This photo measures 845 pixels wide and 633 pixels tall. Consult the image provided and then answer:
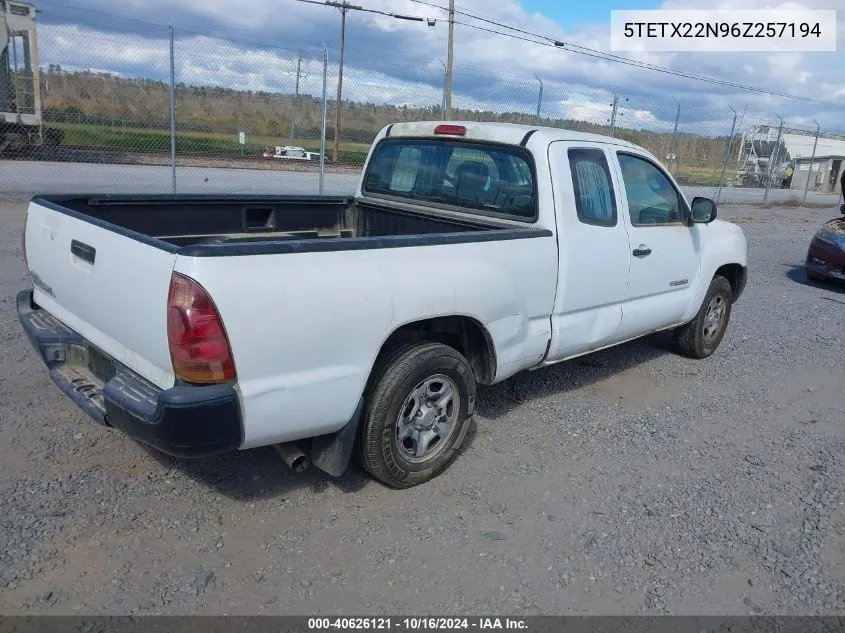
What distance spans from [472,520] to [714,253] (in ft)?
11.9

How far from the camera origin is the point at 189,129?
16.9m

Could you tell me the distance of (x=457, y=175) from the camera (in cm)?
478

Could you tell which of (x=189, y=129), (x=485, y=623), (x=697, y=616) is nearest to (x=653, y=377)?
(x=697, y=616)

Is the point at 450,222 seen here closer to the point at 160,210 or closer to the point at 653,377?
the point at 160,210

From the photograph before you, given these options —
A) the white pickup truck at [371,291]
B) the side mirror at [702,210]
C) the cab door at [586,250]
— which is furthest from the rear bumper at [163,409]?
the side mirror at [702,210]

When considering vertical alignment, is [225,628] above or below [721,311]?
below

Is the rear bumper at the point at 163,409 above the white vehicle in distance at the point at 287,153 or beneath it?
beneath

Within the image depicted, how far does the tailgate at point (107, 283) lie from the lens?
2.79 m

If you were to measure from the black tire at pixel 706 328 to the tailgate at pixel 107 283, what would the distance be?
15.2 feet

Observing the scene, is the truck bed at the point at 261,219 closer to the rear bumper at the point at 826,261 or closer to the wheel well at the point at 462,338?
the wheel well at the point at 462,338

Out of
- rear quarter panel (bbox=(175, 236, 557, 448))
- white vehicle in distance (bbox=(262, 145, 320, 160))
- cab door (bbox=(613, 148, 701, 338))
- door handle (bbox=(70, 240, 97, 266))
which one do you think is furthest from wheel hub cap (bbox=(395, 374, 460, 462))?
white vehicle in distance (bbox=(262, 145, 320, 160))

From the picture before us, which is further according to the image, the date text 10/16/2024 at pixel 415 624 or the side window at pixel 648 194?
the side window at pixel 648 194

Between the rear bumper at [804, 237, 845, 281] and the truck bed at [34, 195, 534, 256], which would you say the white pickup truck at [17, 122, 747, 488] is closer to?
the truck bed at [34, 195, 534, 256]

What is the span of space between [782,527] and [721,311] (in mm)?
3068
